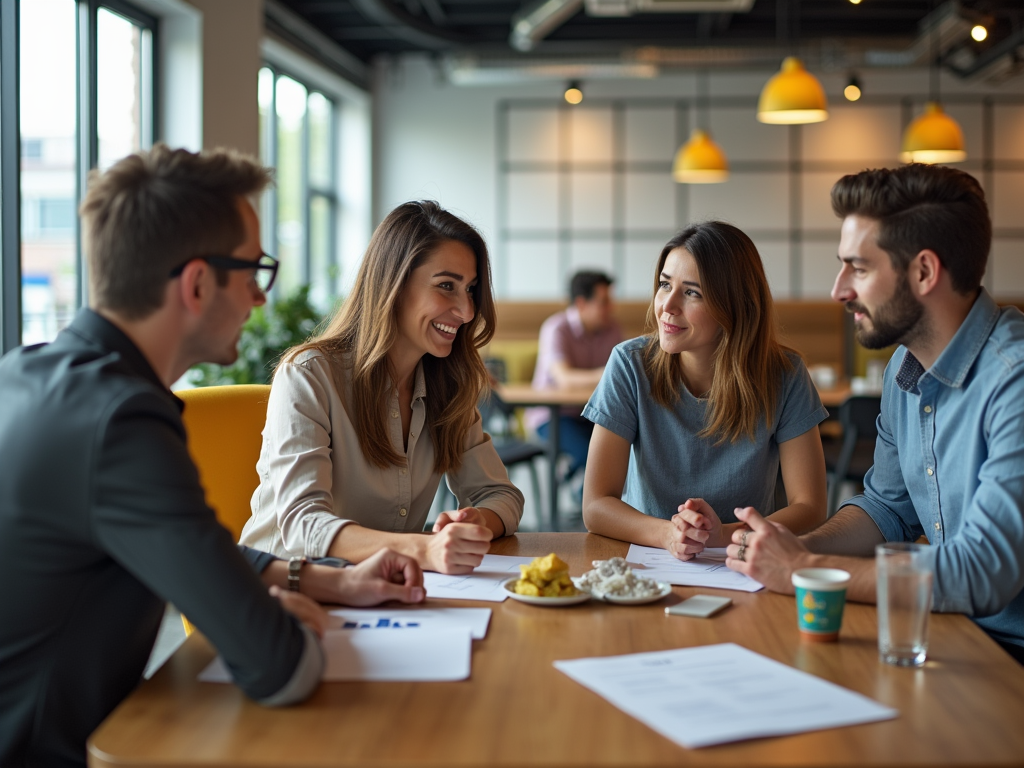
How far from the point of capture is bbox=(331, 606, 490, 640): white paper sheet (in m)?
1.38

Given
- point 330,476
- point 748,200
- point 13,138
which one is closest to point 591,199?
point 748,200

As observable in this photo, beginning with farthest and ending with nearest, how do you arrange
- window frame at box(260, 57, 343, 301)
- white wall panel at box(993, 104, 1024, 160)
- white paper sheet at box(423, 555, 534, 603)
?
1. white wall panel at box(993, 104, 1024, 160)
2. window frame at box(260, 57, 343, 301)
3. white paper sheet at box(423, 555, 534, 603)

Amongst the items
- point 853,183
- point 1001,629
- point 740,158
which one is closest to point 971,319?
point 853,183

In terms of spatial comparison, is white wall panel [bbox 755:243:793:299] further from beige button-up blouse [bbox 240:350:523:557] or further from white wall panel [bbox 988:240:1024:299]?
beige button-up blouse [bbox 240:350:523:557]

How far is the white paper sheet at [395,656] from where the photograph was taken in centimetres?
119

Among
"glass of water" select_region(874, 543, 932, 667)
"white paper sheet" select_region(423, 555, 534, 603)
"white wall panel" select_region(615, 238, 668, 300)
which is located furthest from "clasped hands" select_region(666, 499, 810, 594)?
"white wall panel" select_region(615, 238, 668, 300)

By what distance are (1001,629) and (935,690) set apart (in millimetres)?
559

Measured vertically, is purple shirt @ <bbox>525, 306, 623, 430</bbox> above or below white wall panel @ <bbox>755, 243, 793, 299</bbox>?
below

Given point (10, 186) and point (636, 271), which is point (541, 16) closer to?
point (636, 271)

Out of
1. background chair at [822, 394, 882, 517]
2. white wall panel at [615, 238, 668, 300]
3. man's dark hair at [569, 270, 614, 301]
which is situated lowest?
background chair at [822, 394, 882, 517]

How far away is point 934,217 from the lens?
1665 millimetres

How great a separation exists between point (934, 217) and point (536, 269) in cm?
725

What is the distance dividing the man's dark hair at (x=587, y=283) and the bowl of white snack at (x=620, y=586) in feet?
14.5

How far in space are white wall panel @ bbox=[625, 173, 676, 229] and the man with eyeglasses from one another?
25.0 feet
